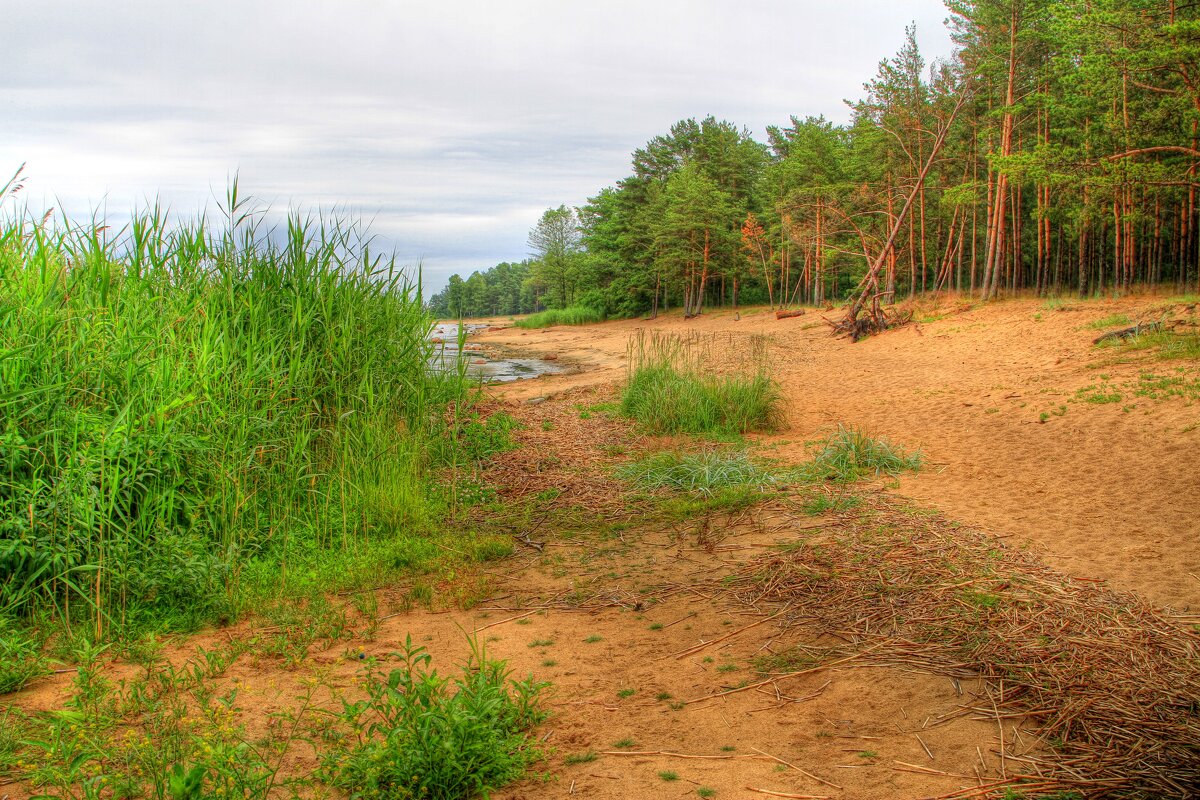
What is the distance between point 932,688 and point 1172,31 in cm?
1833

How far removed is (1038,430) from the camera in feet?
27.2

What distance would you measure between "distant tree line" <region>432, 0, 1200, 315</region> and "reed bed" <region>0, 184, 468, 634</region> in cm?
188

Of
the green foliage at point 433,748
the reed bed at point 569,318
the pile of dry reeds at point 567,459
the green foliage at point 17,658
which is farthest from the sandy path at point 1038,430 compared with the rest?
the reed bed at point 569,318

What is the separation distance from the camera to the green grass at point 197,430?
3.80 metres

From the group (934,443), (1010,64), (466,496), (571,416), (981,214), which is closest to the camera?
(466,496)

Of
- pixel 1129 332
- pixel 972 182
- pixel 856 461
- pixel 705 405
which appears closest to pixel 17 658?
pixel 856 461

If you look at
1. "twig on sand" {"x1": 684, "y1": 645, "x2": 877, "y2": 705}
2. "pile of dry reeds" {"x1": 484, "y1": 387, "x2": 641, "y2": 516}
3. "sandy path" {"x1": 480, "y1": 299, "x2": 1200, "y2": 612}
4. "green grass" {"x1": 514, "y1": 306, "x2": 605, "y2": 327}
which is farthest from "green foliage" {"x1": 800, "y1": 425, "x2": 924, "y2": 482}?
"green grass" {"x1": 514, "y1": 306, "x2": 605, "y2": 327}

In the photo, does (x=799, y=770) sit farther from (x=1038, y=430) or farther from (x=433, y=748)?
(x=1038, y=430)

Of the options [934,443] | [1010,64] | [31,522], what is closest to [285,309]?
[31,522]

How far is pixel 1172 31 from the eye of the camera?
49.9 feet

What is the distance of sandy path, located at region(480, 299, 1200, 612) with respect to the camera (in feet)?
15.8

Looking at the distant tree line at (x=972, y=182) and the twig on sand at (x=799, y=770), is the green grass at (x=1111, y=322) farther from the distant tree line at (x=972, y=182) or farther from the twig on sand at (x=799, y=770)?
the twig on sand at (x=799, y=770)

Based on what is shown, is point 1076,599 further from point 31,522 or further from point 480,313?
point 480,313

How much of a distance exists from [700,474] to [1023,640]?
3551mm
